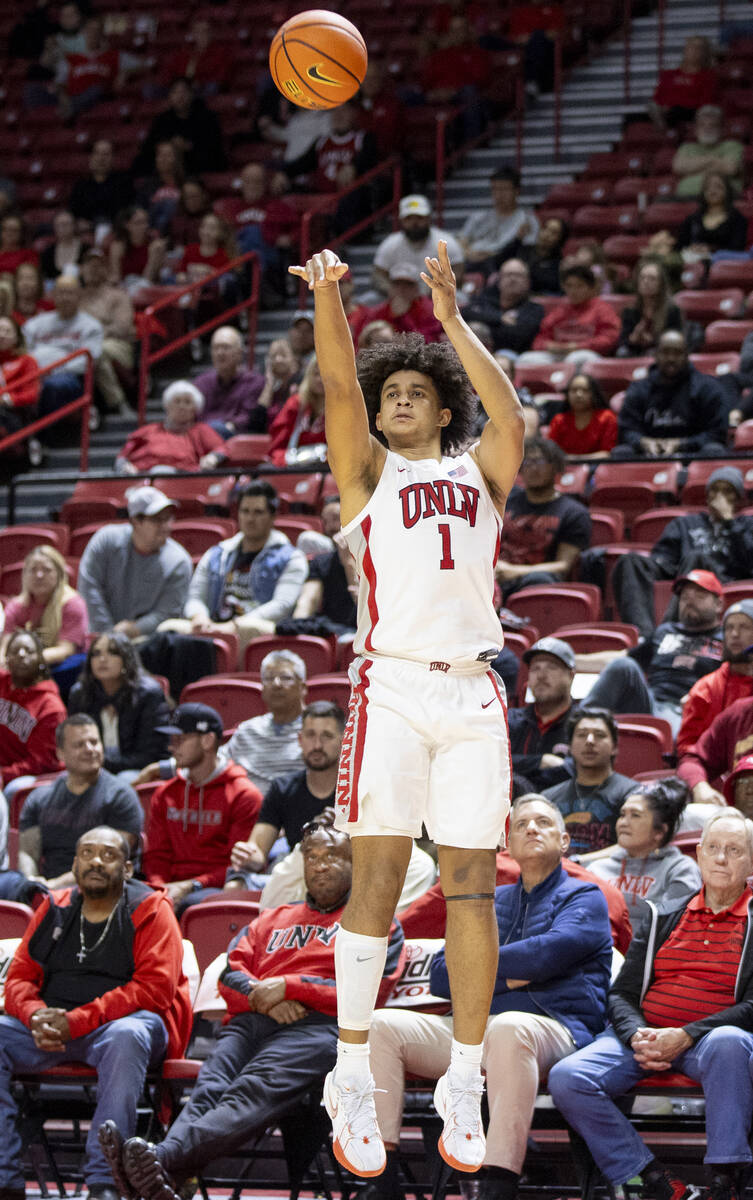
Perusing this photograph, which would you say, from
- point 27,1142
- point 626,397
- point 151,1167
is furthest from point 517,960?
point 626,397

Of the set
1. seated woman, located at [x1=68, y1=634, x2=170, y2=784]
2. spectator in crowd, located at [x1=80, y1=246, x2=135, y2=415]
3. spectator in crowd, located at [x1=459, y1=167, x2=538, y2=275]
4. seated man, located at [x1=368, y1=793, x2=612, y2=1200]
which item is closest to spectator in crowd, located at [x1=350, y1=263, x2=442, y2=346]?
spectator in crowd, located at [x1=459, y1=167, x2=538, y2=275]

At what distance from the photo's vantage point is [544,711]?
23.5 feet

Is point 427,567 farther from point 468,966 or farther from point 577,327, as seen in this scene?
point 577,327

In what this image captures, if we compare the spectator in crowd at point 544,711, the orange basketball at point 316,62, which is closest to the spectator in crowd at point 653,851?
the spectator in crowd at point 544,711

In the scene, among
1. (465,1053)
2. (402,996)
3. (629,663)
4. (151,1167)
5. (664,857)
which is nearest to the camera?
(465,1053)

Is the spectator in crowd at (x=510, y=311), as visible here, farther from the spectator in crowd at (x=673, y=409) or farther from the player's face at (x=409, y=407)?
the player's face at (x=409, y=407)

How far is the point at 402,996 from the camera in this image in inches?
225

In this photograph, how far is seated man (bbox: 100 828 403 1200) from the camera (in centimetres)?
523

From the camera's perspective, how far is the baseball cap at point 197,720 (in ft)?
23.2

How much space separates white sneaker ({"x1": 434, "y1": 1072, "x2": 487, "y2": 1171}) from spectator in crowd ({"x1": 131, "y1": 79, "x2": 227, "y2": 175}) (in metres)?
11.7

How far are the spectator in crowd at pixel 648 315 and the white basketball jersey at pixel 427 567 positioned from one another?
21.6 feet

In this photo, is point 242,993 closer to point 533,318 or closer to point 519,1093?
point 519,1093

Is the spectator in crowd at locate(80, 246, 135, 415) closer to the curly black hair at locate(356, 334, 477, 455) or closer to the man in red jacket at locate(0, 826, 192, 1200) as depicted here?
the man in red jacket at locate(0, 826, 192, 1200)

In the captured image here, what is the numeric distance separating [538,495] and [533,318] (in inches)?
116
